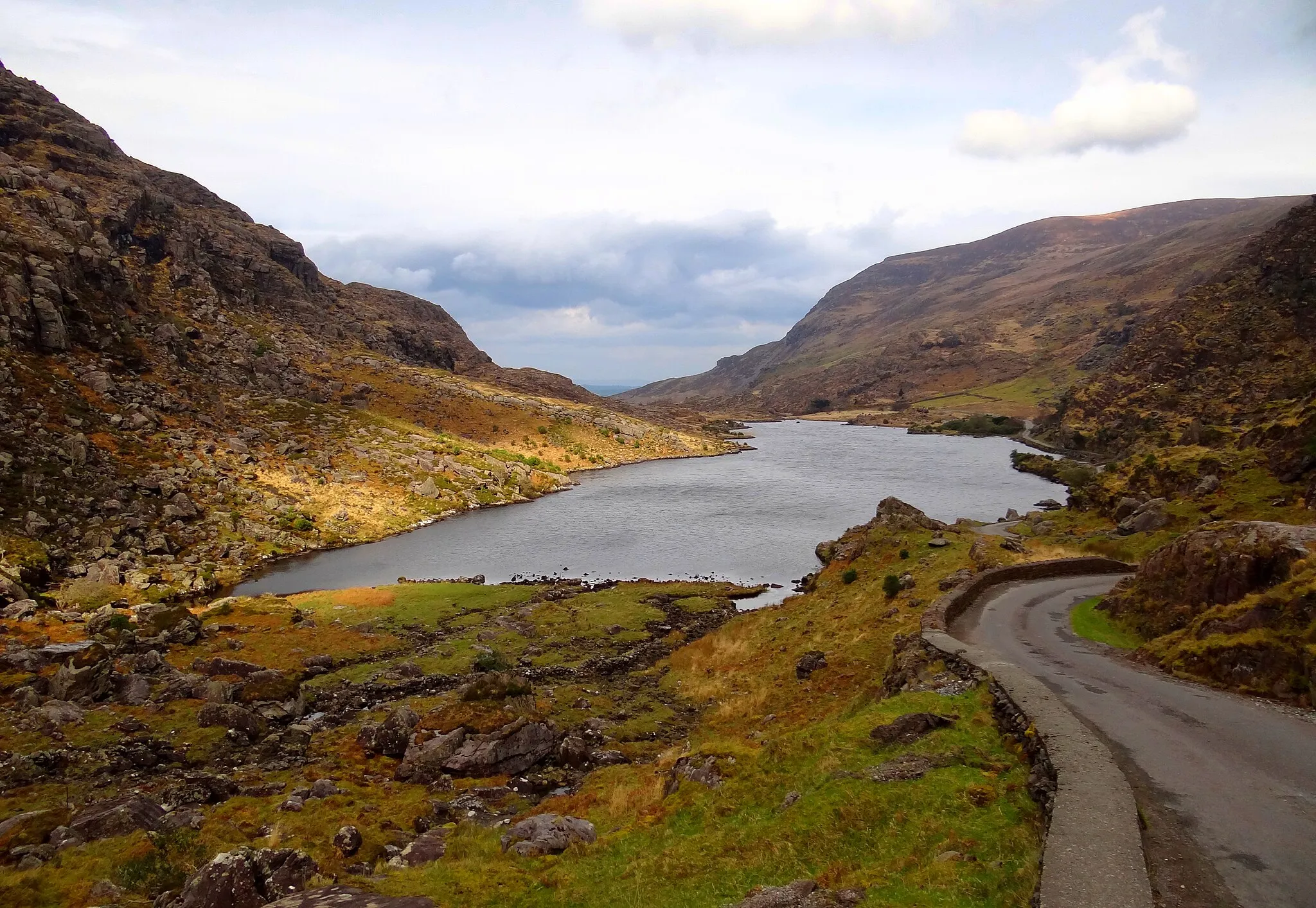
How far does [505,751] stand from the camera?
2503cm

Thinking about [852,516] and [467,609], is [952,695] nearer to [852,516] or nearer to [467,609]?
[467,609]

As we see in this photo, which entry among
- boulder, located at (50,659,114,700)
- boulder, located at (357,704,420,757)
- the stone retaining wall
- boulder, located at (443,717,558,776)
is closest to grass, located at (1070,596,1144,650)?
the stone retaining wall

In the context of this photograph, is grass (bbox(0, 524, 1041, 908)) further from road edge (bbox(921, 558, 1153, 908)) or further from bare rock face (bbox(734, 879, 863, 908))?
road edge (bbox(921, 558, 1153, 908))

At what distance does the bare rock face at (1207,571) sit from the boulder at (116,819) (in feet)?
107

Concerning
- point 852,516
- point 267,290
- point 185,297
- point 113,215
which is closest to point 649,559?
point 852,516

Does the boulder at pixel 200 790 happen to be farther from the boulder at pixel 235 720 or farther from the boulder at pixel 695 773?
the boulder at pixel 695 773

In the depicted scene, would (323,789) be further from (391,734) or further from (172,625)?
(172,625)

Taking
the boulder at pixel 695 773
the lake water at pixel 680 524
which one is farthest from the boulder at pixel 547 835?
the lake water at pixel 680 524

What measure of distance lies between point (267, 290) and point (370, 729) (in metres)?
153

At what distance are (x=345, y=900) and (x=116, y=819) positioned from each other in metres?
9.95

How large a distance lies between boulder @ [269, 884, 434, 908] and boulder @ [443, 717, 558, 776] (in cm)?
1166

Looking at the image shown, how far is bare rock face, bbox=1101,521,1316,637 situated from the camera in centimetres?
2084

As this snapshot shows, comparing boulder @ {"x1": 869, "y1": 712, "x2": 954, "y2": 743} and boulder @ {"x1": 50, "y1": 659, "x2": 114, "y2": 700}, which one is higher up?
boulder @ {"x1": 869, "y1": 712, "x2": 954, "y2": 743}

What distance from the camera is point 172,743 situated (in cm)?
2603
